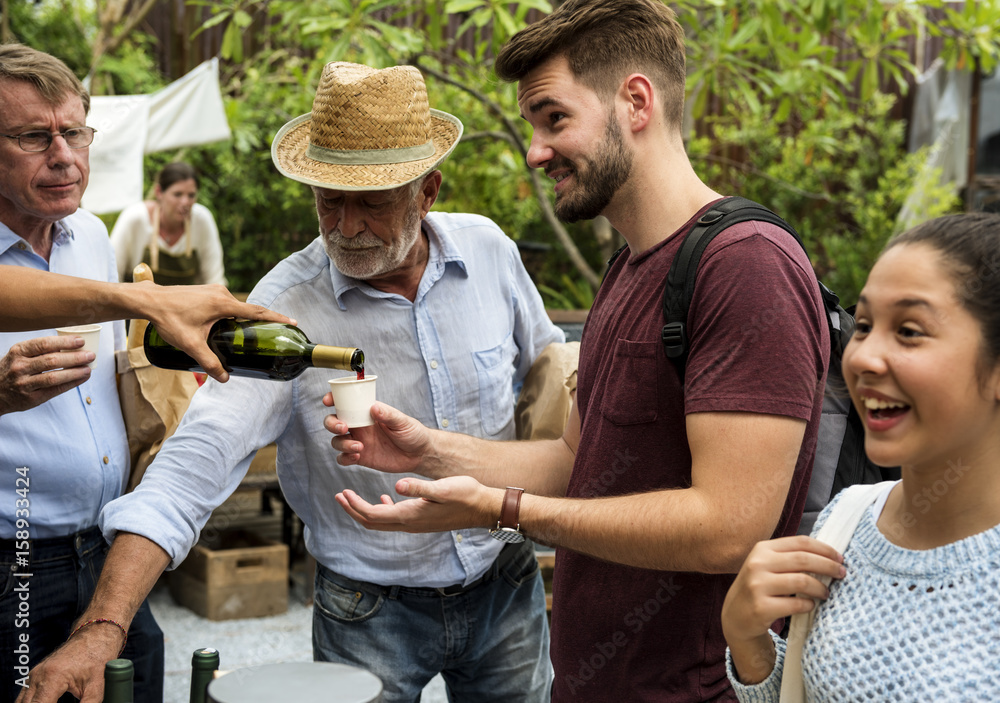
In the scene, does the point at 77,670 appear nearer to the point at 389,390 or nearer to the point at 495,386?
the point at 389,390

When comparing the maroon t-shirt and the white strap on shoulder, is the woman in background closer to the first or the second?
the maroon t-shirt

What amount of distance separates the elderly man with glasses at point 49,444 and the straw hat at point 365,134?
62 centimetres

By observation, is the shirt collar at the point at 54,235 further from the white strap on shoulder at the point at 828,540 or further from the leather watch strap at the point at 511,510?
the white strap on shoulder at the point at 828,540

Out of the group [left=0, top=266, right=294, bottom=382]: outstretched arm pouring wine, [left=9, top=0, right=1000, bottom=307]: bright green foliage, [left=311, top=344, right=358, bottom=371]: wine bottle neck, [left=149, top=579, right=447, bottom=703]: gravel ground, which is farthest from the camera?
[left=9, top=0, right=1000, bottom=307]: bright green foliage

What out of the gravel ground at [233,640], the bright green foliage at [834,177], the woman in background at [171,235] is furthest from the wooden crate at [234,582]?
the bright green foliage at [834,177]

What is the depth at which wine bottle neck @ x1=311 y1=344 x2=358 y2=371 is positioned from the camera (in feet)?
6.03

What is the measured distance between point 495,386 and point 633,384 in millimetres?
719

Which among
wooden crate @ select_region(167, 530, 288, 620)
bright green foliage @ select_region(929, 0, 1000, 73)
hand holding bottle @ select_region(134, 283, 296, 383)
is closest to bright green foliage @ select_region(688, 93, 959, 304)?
bright green foliage @ select_region(929, 0, 1000, 73)

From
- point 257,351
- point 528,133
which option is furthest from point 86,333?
point 528,133

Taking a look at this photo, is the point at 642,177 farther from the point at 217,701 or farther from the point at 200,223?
the point at 200,223

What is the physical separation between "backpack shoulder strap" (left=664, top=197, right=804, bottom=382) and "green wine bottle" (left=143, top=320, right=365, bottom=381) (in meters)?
0.65

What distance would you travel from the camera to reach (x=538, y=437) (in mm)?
2486

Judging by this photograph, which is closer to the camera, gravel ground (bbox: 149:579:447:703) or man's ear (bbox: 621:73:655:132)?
man's ear (bbox: 621:73:655:132)

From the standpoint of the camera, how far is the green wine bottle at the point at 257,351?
1.89 metres
